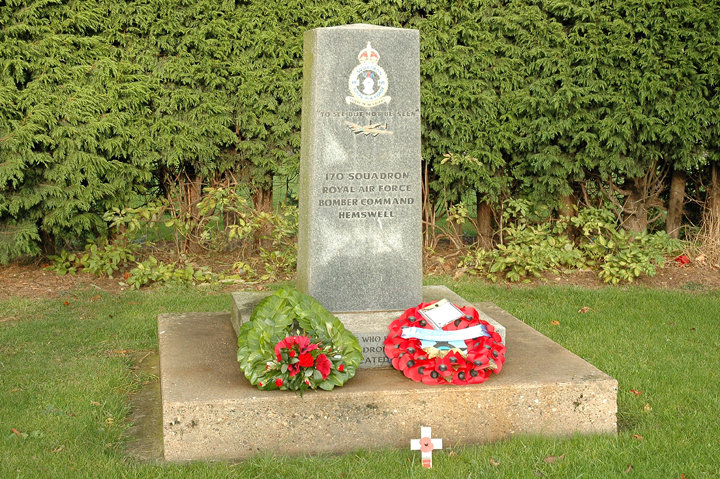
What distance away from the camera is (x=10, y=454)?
12.7 ft

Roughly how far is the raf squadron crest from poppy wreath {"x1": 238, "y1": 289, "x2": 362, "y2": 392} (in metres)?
1.23

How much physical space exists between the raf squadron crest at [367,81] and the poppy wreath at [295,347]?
1231mm

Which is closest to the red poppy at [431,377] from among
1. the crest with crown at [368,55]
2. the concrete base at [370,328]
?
the concrete base at [370,328]

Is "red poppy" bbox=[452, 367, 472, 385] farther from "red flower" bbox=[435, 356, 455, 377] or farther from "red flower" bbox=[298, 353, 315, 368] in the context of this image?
"red flower" bbox=[298, 353, 315, 368]

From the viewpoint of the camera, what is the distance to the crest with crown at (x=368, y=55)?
184 inches

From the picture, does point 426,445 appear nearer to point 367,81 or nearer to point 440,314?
point 440,314

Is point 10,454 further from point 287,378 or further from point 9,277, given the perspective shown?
point 9,277

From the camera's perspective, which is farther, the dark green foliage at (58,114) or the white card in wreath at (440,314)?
the dark green foliage at (58,114)

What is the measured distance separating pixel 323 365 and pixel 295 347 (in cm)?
17

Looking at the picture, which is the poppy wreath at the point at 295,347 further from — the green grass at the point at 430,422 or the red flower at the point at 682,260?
the red flower at the point at 682,260

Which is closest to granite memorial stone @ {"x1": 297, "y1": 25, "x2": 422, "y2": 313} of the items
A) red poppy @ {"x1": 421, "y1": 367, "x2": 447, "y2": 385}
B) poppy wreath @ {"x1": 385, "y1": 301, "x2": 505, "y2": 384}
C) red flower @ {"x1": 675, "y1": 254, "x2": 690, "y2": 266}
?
poppy wreath @ {"x1": 385, "y1": 301, "x2": 505, "y2": 384}

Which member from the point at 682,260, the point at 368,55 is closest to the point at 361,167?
the point at 368,55

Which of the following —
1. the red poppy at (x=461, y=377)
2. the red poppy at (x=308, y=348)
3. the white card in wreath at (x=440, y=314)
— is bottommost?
the red poppy at (x=461, y=377)

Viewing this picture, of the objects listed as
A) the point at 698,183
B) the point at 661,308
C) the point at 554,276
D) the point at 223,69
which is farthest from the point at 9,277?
the point at 698,183
